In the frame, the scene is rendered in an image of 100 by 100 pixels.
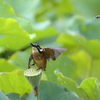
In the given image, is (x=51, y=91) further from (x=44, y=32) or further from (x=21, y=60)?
(x=44, y=32)

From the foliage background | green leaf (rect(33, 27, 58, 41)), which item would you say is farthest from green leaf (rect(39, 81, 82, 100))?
green leaf (rect(33, 27, 58, 41))

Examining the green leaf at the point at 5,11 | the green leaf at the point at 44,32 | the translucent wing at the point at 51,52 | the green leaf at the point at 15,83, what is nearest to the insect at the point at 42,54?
the translucent wing at the point at 51,52

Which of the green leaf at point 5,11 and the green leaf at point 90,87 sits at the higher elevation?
the green leaf at point 5,11

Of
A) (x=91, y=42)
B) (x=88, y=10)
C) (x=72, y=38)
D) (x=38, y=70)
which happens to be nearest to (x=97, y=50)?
(x=91, y=42)

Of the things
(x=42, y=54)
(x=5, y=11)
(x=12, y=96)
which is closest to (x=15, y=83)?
(x=12, y=96)

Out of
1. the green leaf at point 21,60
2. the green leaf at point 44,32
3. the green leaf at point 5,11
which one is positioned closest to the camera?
the green leaf at point 5,11

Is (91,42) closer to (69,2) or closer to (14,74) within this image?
(14,74)

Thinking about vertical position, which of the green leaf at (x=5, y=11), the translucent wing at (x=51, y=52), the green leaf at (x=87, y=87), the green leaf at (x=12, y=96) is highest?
the translucent wing at (x=51, y=52)

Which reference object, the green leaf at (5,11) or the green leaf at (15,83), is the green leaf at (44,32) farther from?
the green leaf at (15,83)

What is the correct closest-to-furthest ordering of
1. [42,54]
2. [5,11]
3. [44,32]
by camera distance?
[42,54] < [5,11] < [44,32]
